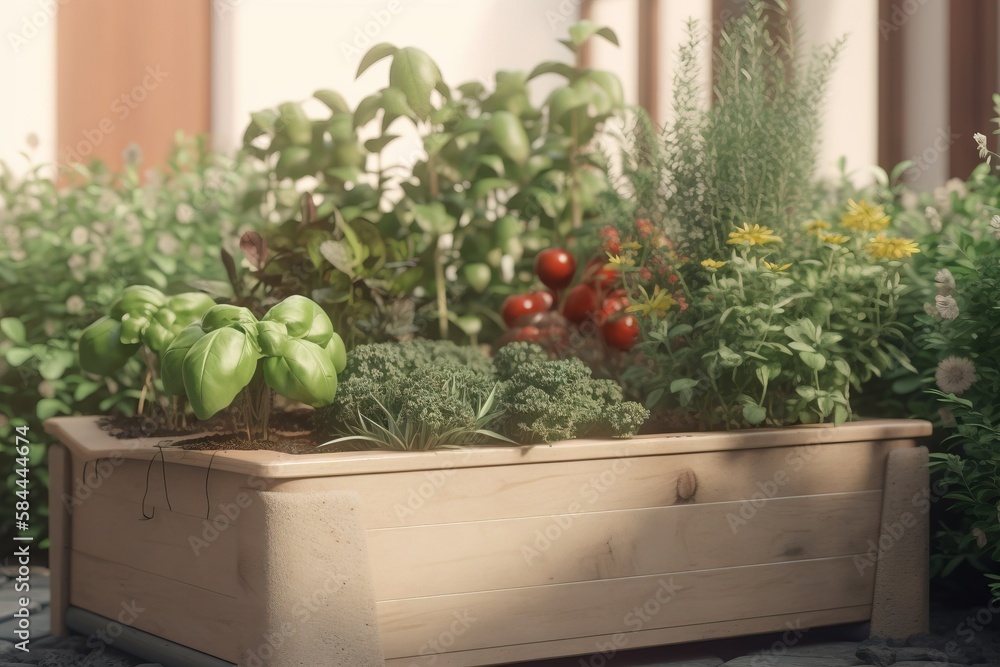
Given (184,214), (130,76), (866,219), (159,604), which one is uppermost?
(130,76)

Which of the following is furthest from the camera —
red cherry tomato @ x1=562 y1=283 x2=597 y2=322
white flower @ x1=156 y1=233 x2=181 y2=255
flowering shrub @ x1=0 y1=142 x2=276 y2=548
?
white flower @ x1=156 y1=233 x2=181 y2=255

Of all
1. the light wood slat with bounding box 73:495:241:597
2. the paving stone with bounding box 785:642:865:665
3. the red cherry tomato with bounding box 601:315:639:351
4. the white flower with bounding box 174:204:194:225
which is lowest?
the paving stone with bounding box 785:642:865:665

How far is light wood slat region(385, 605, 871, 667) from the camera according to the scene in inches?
64.1

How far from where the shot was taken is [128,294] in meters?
1.90

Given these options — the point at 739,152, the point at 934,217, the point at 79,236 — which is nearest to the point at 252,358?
the point at 739,152

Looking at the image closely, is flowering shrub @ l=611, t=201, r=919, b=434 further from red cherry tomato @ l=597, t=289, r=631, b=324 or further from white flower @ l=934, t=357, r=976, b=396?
red cherry tomato @ l=597, t=289, r=631, b=324

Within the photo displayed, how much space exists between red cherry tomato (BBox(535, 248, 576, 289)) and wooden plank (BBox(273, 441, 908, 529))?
71 cm

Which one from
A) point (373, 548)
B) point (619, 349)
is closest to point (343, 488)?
point (373, 548)

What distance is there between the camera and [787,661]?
1.80m

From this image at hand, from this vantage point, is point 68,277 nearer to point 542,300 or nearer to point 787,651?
point 542,300

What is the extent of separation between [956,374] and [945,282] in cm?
17

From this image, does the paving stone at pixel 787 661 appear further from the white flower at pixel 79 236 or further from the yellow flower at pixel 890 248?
the white flower at pixel 79 236

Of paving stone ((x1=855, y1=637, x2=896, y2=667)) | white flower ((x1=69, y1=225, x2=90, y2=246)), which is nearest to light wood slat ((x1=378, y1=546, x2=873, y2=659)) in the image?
paving stone ((x1=855, y1=637, x2=896, y2=667))

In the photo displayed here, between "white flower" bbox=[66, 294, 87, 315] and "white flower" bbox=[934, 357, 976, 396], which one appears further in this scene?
"white flower" bbox=[66, 294, 87, 315]
